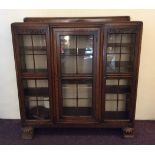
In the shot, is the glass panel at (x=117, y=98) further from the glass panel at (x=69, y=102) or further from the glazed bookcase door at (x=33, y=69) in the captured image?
the glazed bookcase door at (x=33, y=69)

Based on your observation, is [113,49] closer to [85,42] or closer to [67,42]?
[85,42]

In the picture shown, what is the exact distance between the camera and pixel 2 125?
9.20 feet

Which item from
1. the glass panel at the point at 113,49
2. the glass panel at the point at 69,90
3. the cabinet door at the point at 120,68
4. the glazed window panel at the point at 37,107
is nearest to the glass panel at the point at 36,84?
the glazed window panel at the point at 37,107

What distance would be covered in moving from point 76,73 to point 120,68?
1.73 ft

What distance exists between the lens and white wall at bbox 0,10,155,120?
7.97ft

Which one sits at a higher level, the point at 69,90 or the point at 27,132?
the point at 69,90

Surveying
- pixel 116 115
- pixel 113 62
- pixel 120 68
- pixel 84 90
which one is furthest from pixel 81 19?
pixel 116 115

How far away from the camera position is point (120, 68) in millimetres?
2363

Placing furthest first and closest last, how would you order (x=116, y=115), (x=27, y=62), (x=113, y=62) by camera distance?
(x=116, y=115) < (x=27, y=62) < (x=113, y=62)

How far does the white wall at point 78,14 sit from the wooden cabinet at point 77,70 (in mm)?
138

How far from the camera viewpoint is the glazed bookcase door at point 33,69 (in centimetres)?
215
